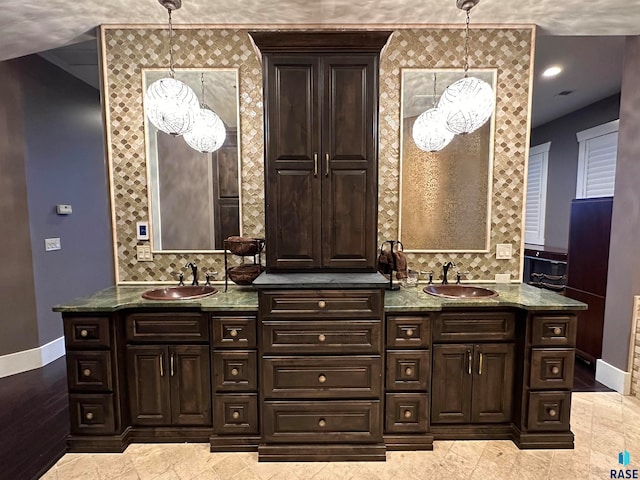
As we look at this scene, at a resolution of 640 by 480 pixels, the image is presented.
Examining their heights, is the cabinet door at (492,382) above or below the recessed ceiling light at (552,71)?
below

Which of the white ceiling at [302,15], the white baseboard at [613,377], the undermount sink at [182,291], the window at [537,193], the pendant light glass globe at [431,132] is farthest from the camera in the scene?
the window at [537,193]

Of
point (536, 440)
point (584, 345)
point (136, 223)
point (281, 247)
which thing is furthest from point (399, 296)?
point (584, 345)

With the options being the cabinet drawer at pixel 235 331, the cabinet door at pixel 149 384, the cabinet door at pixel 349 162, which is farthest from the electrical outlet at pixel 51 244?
the cabinet door at pixel 349 162

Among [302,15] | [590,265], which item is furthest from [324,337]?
[590,265]

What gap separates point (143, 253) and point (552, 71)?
4.33m

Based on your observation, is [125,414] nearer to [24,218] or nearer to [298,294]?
[298,294]

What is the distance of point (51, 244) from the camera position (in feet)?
10.8

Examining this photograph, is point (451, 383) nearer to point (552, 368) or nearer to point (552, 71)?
point (552, 368)

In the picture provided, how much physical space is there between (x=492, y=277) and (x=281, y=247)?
1776mm

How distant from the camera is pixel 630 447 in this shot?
2.05m

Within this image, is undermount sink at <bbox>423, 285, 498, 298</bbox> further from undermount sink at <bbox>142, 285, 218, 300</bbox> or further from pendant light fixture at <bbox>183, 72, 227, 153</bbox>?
pendant light fixture at <bbox>183, 72, 227, 153</bbox>

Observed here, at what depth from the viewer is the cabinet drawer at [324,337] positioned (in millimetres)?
1953

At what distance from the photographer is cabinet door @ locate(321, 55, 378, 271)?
1982mm

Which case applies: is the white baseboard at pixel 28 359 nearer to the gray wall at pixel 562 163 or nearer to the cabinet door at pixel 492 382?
the cabinet door at pixel 492 382
